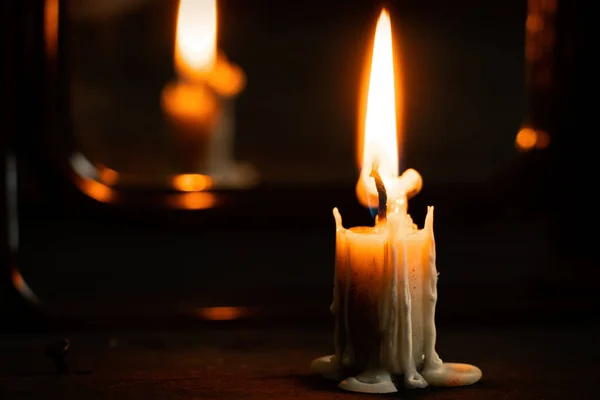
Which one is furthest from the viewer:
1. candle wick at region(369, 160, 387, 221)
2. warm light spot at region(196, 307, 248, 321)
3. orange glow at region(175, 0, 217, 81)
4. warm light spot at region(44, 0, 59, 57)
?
orange glow at region(175, 0, 217, 81)

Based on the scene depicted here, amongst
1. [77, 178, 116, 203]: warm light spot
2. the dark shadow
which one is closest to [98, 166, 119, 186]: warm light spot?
[77, 178, 116, 203]: warm light spot

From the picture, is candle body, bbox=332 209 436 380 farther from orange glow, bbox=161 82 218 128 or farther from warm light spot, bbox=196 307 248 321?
orange glow, bbox=161 82 218 128

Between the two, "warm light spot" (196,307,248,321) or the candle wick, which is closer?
the candle wick

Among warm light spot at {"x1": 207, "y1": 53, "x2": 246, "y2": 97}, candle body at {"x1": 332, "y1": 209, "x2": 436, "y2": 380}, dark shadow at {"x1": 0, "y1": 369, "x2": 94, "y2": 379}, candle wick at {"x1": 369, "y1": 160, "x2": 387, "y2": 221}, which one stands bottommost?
dark shadow at {"x1": 0, "y1": 369, "x2": 94, "y2": 379}

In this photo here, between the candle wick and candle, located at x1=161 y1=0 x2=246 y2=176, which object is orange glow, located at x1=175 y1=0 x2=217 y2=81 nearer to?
candle, located at x1=161 y1=0 x2=246 y2=176

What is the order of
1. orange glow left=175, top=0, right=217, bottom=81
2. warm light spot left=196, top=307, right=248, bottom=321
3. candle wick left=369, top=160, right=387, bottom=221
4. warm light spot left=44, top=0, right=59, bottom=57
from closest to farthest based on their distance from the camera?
candle wick left=369, top=160, right=387, bottom=221 < warm light spot left=196, top=307, right=248, bottom=321 < warm light spot left=44, top=0, right=59, bottom=57 < orange glow left=175, top=0, right=217, bottom=81

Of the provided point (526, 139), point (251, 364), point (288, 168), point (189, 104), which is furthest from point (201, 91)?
point (251, 364)

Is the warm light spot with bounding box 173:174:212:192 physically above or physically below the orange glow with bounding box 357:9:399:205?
below
